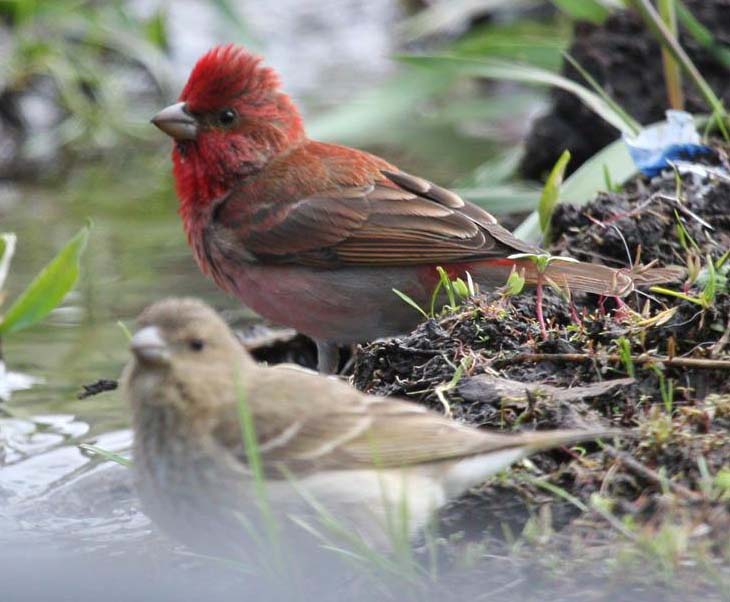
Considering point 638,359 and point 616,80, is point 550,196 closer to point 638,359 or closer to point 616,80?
point 638,359

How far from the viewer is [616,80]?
23.7 feet

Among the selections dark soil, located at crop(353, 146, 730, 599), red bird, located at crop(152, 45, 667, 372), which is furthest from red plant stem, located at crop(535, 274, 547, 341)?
red bird, located at crop(152, 45, 667, 372)

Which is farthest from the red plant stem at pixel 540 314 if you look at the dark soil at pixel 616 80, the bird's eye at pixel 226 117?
the dark soil at pixel 616 80

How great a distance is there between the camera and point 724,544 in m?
3.19

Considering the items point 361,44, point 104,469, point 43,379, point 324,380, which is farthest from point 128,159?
point 324,380

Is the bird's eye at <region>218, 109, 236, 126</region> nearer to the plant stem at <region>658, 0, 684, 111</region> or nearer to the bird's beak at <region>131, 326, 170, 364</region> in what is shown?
the plant stem at <region>658, 0, 684, 111</region>

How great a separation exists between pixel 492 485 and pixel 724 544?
0.65 metres

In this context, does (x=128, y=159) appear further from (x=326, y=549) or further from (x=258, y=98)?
(x=326, y=549)

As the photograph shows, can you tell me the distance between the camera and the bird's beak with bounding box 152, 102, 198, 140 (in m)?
5.75

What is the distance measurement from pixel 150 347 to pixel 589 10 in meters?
4.53

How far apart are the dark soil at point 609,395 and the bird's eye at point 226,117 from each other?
1.54m

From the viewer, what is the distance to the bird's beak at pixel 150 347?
329 cm

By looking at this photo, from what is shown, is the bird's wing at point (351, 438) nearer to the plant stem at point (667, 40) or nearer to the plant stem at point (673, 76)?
the plant stem at point (667, 40)

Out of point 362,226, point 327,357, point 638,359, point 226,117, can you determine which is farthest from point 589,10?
point 638,359
